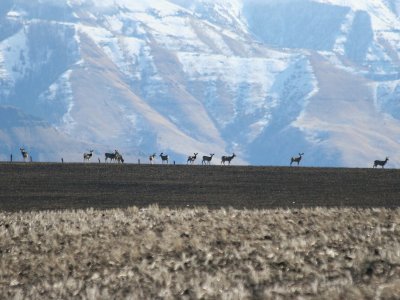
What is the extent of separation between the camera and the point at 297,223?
38750mm

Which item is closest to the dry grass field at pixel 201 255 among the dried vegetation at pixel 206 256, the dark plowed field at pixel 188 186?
the dried vegetation at pixel 206 256

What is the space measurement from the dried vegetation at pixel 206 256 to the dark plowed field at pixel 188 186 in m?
16.6

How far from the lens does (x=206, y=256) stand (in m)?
33.8

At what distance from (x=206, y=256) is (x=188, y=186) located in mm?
43141

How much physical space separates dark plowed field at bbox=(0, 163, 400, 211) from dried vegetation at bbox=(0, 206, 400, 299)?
1664cm

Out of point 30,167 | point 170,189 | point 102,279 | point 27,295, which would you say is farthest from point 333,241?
point 30,167

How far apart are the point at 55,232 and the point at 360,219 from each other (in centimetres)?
1031

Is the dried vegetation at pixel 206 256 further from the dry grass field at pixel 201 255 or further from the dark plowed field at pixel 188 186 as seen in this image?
the dark plowed field at pixel 188 186

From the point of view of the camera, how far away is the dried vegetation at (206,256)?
93.9ft

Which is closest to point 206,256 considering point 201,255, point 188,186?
point 201,255

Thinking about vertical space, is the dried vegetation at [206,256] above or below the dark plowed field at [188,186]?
below

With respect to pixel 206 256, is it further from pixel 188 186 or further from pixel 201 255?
pixel 188 186

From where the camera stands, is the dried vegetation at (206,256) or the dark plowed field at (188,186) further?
the dark plowed field at (188,186)

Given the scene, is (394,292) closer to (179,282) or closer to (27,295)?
(179,282)
